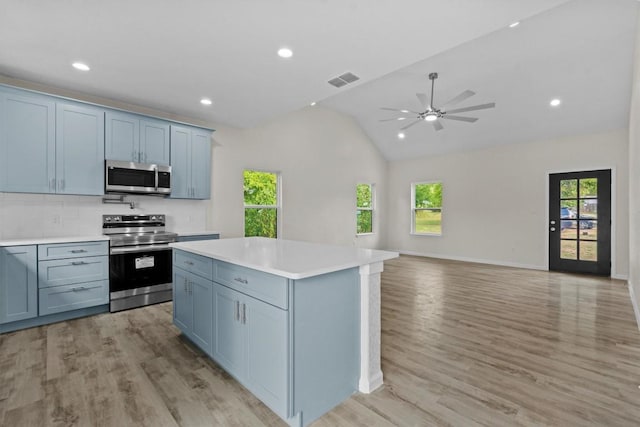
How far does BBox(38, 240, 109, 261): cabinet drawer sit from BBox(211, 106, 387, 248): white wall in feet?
5.77

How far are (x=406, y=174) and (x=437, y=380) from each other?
261 inches

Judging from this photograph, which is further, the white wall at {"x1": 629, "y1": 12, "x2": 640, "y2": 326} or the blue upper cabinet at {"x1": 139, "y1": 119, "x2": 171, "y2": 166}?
the blue upper cabinet at {"x1": 139, "y1": 119, "x2": 171, "y2": 166}

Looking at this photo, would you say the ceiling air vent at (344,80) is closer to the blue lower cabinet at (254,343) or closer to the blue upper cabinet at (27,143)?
the blue lower cabinet at (254,343)

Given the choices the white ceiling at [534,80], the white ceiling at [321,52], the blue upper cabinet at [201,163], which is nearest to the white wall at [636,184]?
the white ceiling at [534,80]

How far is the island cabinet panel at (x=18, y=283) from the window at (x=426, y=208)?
7.33 m

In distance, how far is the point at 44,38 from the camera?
265 centimetres

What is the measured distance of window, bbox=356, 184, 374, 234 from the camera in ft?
26.0

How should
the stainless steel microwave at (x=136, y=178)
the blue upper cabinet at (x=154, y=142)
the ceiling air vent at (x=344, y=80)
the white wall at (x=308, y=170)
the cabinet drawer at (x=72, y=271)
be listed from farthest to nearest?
the white wall at (x=308, y=170)
the blue upper cabinet at (x=154, y=142)
the stainless steel microwave at (x=136, y=178)
the ceiling air vent at (x=344, y=80)
the cabinet drawer at (x=72, y=271)

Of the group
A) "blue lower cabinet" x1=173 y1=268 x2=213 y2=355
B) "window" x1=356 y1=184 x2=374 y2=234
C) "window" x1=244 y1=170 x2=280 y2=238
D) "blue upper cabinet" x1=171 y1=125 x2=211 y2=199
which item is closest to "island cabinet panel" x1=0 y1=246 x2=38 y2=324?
"blue lower cabinet" x1=173 y1=268 x2=213 y2=355

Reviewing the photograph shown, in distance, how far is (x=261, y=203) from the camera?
Result: 5914mm

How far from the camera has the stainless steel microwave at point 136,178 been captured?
12.3 feet

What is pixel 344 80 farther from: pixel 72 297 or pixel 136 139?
pixel 72 297

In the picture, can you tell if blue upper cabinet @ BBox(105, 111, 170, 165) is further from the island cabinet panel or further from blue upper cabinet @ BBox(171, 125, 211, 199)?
the island cabinet panel

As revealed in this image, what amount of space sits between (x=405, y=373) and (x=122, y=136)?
404 cm
